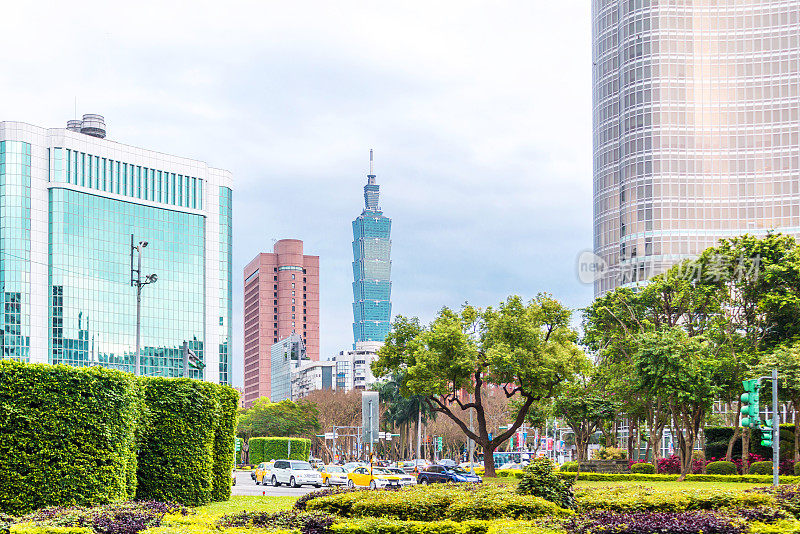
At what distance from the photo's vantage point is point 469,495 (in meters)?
17.9

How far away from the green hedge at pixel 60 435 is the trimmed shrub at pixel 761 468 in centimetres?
3931

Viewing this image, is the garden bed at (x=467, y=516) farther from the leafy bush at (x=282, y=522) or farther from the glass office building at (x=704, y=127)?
the glass office building at (x=704, y=127)

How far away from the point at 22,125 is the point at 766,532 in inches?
4582

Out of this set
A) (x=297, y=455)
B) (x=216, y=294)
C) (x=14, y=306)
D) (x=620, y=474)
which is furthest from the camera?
(x=216, y=294)

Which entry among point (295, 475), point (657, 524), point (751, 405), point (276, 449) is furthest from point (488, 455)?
point (657, 524)

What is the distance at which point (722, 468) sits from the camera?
51469mm

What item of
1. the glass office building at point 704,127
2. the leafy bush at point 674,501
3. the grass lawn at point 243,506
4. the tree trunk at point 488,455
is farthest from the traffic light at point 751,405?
the glass office building at point 704,127

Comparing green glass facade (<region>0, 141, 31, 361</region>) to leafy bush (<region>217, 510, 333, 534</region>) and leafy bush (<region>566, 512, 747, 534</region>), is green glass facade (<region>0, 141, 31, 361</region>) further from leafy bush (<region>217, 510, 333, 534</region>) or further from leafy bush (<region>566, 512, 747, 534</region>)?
leafy bush (<region>566, 512, 747, 534</region>)

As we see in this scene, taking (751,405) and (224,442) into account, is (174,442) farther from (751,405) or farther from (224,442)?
(751,405)

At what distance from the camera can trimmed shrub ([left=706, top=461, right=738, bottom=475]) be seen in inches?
2008

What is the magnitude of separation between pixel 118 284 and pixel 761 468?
92.8 meters

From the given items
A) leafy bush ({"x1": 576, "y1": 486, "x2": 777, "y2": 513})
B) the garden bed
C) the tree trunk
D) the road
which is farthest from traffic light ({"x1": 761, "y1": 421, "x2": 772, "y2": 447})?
the tree trunk

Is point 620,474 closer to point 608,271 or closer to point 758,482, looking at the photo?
point 758,482

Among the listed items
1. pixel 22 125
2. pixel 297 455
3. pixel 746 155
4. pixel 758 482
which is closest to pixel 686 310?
pixel 758 482
